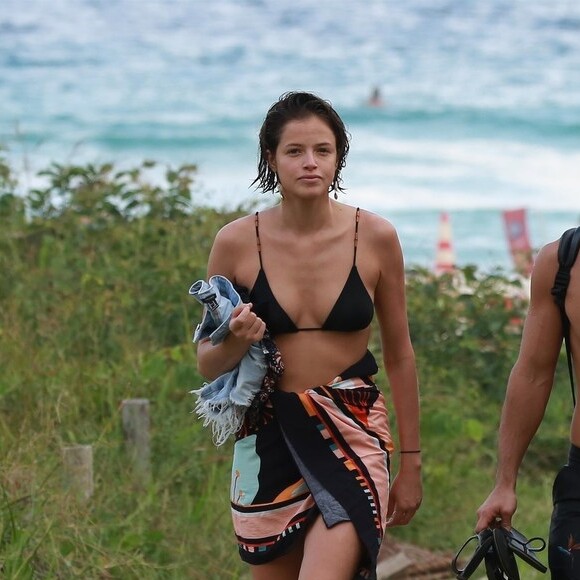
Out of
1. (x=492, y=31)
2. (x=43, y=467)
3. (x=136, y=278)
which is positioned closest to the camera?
(x=43, y=467)

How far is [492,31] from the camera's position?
37.0 metres

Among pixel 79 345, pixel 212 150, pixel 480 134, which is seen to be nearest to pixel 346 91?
pixel 480 134

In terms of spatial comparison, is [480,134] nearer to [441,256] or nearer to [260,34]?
[260,34]

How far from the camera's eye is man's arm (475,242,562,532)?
158 inches

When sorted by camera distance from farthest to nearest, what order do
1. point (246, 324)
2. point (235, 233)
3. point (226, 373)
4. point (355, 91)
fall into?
point (355, 91)
point (235, 233)
point (226, 373)
point (246, 324)

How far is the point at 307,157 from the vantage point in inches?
163

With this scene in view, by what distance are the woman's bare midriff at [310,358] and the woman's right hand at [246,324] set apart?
0.20 metres

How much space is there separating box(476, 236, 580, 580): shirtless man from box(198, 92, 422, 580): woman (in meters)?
0.33

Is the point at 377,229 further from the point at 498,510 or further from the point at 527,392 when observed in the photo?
the point at 498,510

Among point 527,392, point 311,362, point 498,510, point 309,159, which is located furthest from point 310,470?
point 309,159

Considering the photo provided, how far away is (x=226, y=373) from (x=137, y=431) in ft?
7.64

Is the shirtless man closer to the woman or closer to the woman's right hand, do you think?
the woman

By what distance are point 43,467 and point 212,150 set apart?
21.1 m

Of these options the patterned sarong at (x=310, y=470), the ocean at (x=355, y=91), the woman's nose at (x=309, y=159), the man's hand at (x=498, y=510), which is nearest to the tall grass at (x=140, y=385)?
the patterned sarong at (x=310, y=470)
